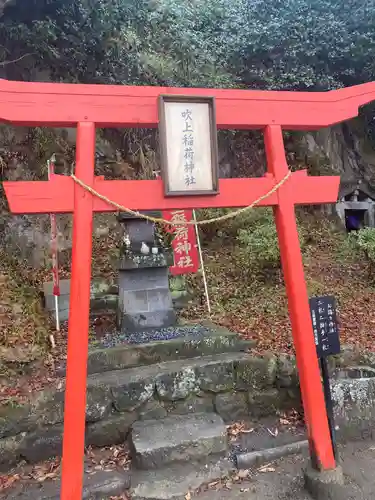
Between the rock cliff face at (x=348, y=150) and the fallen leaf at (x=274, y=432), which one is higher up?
the rock cliff face at (x=348, y=150)

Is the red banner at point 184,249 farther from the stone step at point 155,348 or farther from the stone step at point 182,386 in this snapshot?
the stone step at point 182,386

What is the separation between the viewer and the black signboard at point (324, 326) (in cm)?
410

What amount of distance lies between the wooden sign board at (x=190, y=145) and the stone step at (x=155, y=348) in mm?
2668

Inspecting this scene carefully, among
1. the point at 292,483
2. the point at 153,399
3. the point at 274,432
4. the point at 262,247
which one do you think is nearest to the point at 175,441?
the point at 153,399

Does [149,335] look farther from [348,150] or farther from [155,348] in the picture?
[348,150]

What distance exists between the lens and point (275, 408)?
5199mm

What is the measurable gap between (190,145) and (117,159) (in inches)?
272

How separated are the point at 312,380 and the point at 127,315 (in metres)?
3.39

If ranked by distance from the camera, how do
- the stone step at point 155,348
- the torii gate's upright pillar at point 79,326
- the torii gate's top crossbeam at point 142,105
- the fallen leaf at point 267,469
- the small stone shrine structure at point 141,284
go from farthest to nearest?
the small stone shrine structure at point 141,284, the stone step at point 155,348, the fallen leaf at point 267,469, the torii gate's top crossbeam at point 142,105, the torii gate's upright pillar at point 79,326

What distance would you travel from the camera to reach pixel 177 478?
401 cm

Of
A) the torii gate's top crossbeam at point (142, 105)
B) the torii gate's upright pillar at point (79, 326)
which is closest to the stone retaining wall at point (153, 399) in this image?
the torii gate's upright pillar at point (79, 326)

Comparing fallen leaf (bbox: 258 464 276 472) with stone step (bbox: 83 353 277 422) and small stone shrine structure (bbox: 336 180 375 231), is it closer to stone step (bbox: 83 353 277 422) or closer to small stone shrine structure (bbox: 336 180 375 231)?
stone step (bbox: 83 353 277 422)

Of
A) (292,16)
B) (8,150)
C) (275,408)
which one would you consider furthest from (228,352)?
(292,16)

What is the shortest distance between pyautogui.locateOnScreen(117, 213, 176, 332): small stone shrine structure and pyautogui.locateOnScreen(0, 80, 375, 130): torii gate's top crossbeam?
3136 mm
